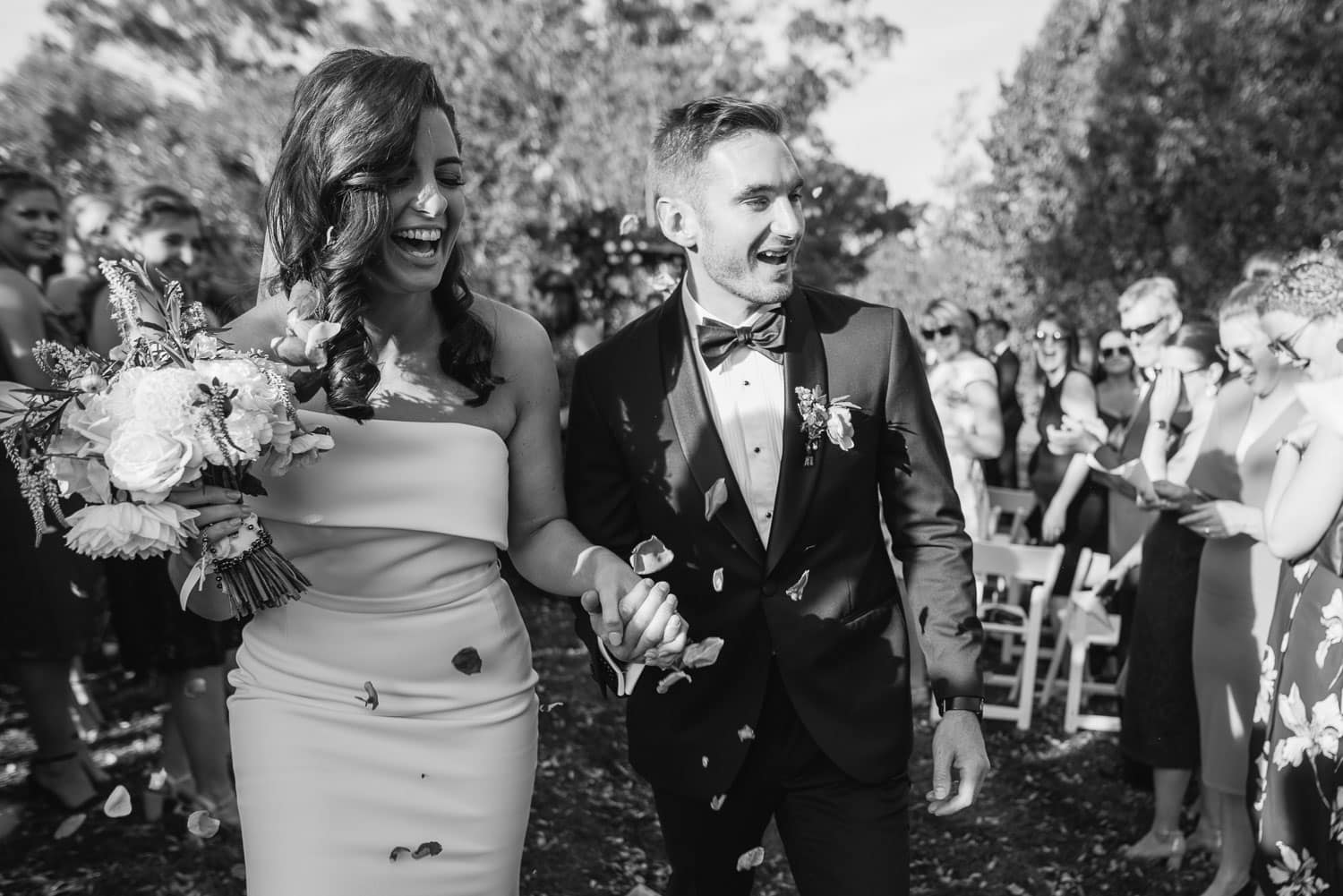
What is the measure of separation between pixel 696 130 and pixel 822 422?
0.81 meters

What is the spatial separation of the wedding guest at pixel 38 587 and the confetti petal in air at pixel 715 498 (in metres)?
2.89

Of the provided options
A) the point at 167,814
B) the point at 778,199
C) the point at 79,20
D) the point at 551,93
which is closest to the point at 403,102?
the point at 778,199

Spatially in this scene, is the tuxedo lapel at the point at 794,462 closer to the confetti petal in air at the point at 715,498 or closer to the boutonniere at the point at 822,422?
the boutonniere at the point at 822,422

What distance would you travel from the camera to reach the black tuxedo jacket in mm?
2607

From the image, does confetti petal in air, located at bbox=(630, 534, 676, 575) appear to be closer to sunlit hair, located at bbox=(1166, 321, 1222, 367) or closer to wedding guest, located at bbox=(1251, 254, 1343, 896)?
wedding guest, located at bbox=(1251, 254, 1343, 896)

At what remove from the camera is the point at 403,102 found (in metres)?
2.27

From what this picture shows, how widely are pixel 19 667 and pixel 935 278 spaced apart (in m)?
26.8

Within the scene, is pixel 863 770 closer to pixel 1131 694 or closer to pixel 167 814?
pixel 1131 694

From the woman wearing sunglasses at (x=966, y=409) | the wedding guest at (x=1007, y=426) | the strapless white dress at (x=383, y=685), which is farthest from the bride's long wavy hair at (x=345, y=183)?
the wedding guest at (x=1007, y=426)

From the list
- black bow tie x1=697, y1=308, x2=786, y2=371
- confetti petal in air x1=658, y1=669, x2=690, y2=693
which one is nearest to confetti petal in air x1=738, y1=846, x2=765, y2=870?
confetti petal in air x1=658, y1=669, x2=690, y2=693

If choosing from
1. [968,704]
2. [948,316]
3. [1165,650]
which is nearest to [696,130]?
[968,704]

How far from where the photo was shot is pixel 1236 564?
13.7 ft

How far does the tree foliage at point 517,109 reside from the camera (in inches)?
568

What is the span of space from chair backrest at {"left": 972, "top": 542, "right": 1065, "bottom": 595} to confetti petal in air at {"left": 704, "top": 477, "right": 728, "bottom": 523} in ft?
12.8
